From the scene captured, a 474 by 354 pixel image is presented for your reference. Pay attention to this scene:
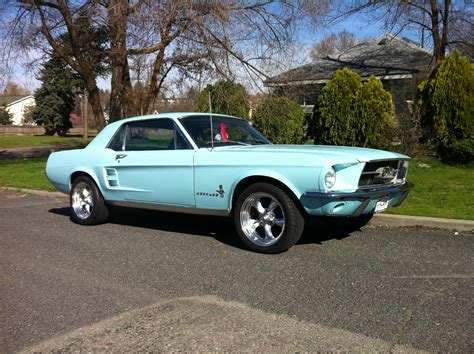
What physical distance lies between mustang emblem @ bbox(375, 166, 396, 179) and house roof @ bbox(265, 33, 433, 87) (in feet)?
45.5

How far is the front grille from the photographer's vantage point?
5465 millimetres

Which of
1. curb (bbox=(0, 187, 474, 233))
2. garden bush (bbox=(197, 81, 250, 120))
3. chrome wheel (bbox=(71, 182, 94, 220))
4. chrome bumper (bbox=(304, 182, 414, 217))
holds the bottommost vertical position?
curb (bbox=(0, 187, 474, 233))

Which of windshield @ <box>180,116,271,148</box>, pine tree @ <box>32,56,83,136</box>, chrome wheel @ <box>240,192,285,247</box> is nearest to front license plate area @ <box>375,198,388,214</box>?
chrome wheel @ <box>240,192,285,247</box>

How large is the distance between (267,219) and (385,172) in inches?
56.7

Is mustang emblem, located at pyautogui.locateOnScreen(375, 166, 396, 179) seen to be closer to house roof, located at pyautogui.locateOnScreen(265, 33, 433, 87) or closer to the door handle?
the door handle

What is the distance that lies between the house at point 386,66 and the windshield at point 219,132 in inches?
328

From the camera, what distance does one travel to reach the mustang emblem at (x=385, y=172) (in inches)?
222

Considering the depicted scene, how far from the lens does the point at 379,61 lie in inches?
935

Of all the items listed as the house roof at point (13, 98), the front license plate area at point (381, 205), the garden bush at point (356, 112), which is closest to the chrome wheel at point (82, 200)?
the front license plate area at point (381, 205)

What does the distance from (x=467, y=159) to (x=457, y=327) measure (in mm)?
9476

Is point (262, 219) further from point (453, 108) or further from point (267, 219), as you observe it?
point (453, 108)

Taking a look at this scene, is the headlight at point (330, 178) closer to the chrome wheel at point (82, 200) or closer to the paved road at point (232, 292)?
the paved road at point (232, 292)

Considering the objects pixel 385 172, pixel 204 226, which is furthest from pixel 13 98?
pixel 385 172

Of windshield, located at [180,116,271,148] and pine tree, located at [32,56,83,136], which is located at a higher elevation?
pine tree, located at [32,56,83,136]
